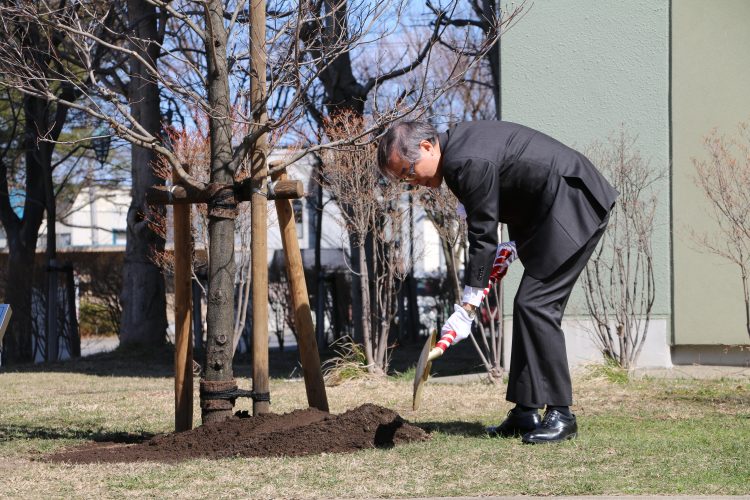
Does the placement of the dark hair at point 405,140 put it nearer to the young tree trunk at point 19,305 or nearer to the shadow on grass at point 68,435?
the shadow on grass at point 68,435

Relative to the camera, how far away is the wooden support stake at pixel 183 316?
5.79m

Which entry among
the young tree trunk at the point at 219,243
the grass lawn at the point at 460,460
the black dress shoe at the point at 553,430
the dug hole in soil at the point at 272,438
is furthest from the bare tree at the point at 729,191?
the young tree trunk at the point at 219,243

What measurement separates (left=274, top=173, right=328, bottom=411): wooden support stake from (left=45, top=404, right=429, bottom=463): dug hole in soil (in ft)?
1.19

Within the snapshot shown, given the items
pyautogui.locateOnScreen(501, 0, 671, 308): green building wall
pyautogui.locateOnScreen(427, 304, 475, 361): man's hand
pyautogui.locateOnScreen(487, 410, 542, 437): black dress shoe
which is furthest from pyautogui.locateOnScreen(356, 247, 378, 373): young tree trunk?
pyautogui.locateOnScreen(427, 304, 475, 361): man's hand

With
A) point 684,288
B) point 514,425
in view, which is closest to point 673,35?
point 684,288

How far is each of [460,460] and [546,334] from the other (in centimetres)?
87

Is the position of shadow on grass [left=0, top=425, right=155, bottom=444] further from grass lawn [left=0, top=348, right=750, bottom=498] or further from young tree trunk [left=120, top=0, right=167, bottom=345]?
young tree trunk [left=120, top=0, right=167, bottom=345]

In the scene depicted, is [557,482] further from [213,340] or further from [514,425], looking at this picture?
[213,340]

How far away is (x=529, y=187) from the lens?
493 centimetres

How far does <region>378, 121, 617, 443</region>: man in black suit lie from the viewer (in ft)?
15.5

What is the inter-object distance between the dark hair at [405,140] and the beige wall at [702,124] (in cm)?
495

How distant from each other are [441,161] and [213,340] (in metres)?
1.80

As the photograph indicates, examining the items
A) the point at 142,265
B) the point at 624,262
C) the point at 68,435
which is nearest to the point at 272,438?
the point at 68,435

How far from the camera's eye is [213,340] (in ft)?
18.6
